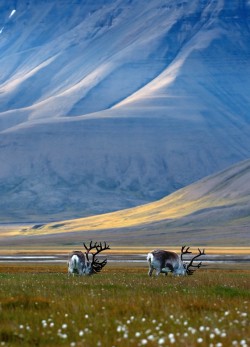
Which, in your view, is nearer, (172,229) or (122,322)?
(122,322)

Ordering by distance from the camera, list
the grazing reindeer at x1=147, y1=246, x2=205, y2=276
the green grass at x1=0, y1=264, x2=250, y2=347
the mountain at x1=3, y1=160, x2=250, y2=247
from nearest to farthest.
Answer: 1. the green grass at x1=0, y1=264, x2=250, y2=347
2. the grazing reindeer at x1=147, y1=246, x2=205, y2=276
3. the mountain at x1=3, y1=160, x2=250, y2=247

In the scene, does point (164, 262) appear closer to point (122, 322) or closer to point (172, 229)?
point (122, 322)

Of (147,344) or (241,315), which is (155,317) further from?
(147,344)

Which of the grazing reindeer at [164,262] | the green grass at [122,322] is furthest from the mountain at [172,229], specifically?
the green grass at [122,322]

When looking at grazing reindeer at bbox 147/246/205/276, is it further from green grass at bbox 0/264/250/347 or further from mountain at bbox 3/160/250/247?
mountain at bbox 3/160/250/247

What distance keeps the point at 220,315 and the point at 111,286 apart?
1134 centimetres

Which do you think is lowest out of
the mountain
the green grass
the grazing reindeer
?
the green grass

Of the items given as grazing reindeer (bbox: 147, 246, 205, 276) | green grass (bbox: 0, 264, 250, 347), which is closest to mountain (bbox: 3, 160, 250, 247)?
grazing reindeer (bbox: 147, 246, 205, 276)

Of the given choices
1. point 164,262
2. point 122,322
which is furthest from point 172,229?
point 122,322

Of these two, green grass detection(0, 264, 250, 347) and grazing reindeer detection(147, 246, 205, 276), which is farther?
grazing reindeer detection(147, 246, 205, 276)

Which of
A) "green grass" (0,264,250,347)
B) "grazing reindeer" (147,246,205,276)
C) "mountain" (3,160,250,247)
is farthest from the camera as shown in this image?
"mountain" (3,160,250,247)

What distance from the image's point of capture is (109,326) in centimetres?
1580

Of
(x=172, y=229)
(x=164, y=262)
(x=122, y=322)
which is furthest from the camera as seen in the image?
(x=172, y=229)

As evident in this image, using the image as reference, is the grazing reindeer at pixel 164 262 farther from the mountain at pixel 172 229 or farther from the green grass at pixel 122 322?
the mountain at pixel 172 229
